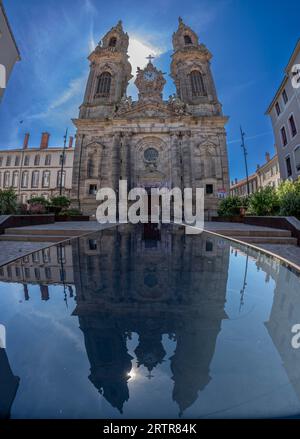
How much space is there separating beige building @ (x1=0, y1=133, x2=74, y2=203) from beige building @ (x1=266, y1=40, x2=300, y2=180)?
3803cm

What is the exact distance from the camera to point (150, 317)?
166cm

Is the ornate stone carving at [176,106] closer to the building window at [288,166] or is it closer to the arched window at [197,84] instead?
the arched window at [197,84]

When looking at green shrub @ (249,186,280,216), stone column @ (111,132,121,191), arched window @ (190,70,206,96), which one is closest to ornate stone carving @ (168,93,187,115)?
arched window @ (190,70,206,96)

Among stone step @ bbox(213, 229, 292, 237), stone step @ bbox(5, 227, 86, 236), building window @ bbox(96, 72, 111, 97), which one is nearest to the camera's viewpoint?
stone step @ bbox(213, 229, 292, 237)

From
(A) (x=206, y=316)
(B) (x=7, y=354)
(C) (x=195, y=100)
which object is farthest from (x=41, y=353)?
(C) (x=195, y=100)

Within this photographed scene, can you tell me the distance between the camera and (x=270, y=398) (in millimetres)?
894

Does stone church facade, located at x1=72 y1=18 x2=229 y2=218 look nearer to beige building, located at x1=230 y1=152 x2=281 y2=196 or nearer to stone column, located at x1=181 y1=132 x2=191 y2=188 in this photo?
stone column, located at x1=181 y1=132 x2=191 y2=188

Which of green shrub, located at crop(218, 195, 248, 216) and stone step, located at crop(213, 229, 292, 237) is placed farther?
green shrub, located at crop(218, 195, 248, 216)

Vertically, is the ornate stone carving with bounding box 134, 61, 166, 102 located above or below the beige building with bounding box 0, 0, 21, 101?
above

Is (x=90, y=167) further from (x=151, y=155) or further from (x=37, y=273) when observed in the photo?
(x=37, y=273)

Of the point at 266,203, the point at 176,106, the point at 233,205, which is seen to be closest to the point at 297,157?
the point at 233,205

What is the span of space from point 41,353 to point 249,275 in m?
2.71

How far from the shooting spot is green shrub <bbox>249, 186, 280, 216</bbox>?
10.6 metres

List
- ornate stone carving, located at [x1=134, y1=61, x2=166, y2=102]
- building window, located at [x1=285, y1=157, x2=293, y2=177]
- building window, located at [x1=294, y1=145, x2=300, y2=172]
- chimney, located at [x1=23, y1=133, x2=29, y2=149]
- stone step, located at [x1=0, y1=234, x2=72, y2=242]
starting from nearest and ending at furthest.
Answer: stone step, located at [x1=0, y1=234, x2=72, y2=242]
building window, located at [x1=294, y1=145, x2=300, y2=172]
building window, located at [x1=285, y1=157, x2=293, y2=177]
ornate stone carving, located at [x1=134, y1=61, x2=166, y2=102]
chimney, located at [x1=23, y1=133, x2=29, y2=149]
